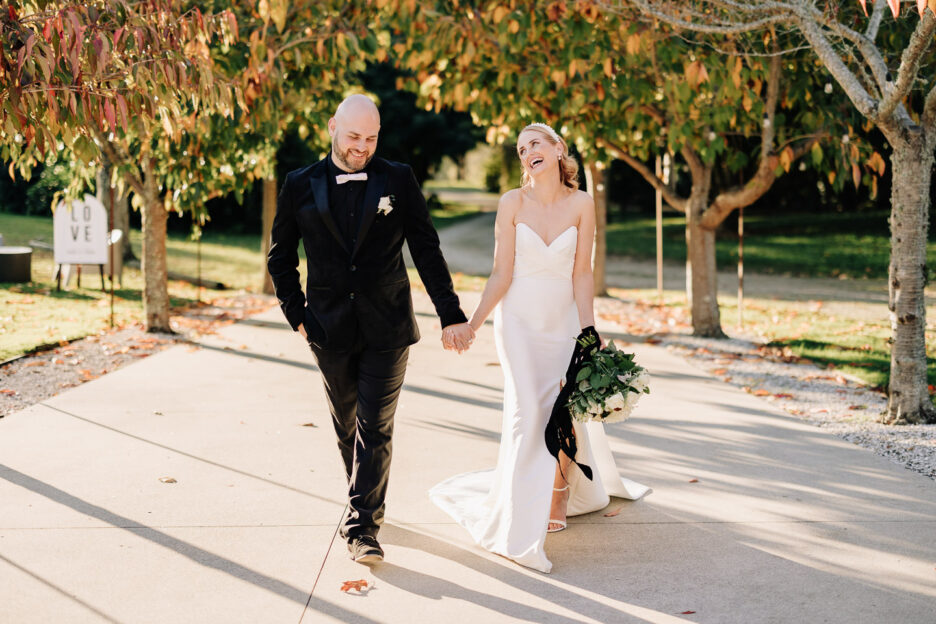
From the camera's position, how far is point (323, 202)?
456 centimetres

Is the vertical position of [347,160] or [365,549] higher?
[347,160]

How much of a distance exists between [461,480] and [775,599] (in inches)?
83.5

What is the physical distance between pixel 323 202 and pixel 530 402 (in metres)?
1.43

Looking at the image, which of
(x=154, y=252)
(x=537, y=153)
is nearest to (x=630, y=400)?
(x=537, y=153)

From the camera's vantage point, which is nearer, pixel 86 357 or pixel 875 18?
pixel 875 18

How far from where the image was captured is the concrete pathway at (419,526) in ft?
13.7

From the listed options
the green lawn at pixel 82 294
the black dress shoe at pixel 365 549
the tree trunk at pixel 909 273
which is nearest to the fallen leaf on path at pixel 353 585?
the black dress shoe at pixel 365 549

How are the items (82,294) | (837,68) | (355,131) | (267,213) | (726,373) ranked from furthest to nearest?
(267,213), (82,294), (726,373), (837,68), (355,131)

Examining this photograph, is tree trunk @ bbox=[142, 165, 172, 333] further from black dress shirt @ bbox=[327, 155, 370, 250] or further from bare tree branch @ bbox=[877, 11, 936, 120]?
bare tree branch @ bbox=[877, 11, 936, 120]

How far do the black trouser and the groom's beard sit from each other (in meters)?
0.83

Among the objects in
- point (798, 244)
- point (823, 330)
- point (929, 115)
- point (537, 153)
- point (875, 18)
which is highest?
point (875, 18)

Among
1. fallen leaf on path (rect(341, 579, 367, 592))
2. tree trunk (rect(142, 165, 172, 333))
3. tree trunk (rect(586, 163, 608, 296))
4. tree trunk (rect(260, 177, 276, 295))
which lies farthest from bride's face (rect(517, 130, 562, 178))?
tree trunk (rect(260, 177, 276, 295))

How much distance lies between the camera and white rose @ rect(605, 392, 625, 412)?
15.3 ft

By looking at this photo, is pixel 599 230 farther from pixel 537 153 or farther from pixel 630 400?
pixel 630 400
